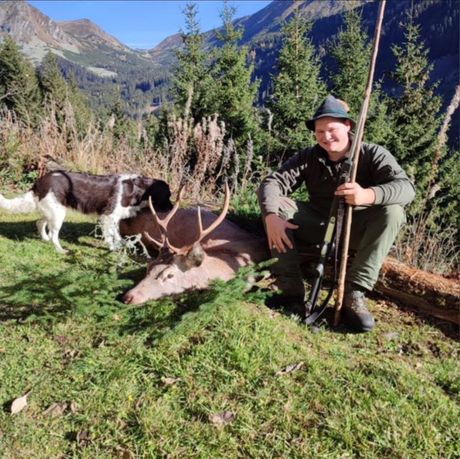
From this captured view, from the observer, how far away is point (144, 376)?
2816mm

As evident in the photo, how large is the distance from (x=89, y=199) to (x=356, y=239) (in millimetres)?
3240

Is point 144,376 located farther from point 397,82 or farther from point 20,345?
point 397,82

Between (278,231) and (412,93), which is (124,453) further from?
(412,93)

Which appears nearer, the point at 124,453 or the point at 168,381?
the point at 124,453

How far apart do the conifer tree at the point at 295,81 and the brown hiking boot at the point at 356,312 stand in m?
10.1

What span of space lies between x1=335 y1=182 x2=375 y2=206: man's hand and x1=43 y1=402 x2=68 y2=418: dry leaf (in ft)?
7.69

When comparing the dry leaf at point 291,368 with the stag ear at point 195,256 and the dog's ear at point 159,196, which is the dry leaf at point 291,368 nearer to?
the stag ear at point 195,256

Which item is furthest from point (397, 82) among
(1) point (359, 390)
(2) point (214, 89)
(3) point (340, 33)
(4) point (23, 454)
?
→ (4) point (23, 454)

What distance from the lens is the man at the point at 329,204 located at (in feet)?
11.1

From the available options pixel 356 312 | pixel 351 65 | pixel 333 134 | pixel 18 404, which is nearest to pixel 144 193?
pixel 333 134

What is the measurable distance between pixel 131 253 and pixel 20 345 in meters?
1.97

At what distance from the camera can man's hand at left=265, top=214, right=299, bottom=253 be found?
3.76 m

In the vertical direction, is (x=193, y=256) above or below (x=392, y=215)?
below

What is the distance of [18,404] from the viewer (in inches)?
102
